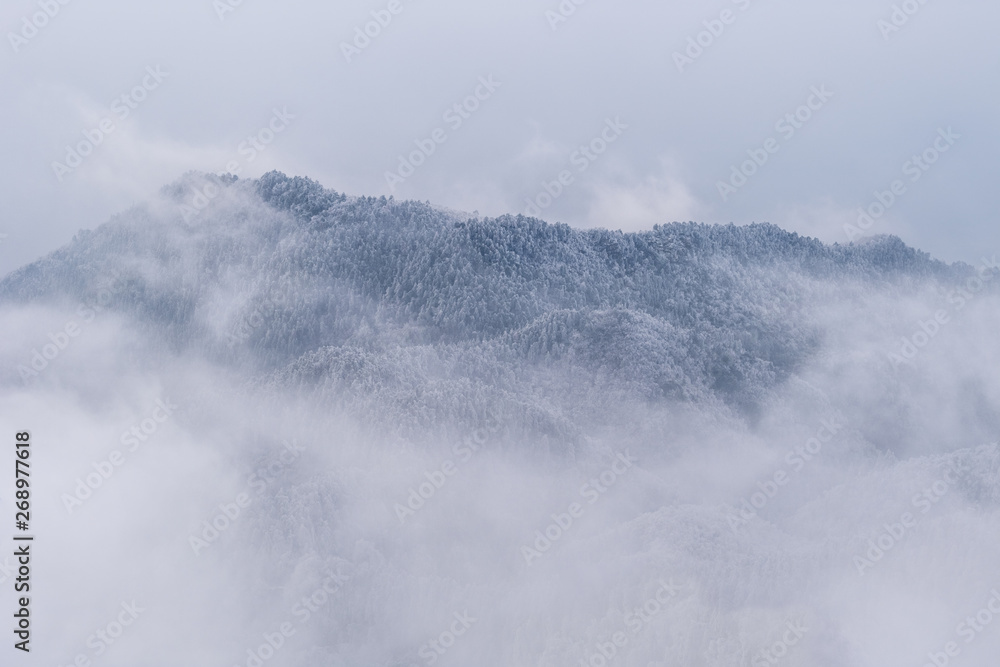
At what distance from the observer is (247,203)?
376 ft

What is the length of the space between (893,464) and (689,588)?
40.7 metres

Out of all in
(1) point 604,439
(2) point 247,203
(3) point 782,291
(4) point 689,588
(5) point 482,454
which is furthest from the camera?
(3) point 782,291

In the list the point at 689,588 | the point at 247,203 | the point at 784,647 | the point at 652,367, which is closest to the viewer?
the point at 784,647

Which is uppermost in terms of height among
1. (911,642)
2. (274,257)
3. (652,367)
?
(652,367)

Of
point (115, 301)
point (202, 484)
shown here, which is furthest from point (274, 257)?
point (202, 484)

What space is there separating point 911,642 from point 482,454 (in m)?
39.5

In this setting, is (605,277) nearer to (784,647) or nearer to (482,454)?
(482,454)

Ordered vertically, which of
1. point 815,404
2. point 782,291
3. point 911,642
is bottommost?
point 911,642

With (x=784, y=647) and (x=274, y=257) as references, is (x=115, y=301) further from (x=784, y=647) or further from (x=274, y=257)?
(x=784, y=647)

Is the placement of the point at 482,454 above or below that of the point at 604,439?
below

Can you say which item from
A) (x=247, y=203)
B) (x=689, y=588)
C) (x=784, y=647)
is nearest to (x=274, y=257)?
(x=247, y=203)

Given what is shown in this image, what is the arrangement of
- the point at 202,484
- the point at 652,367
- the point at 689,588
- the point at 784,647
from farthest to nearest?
1. the point at 652,367
2. the point at 202,484
3. the point at 689,588
4. the point at 784,647

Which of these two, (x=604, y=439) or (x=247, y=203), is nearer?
(x=604, y=439)

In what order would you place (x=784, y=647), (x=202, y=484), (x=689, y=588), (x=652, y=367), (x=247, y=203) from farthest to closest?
(x=247, y=203), (x=652, y=367), (x=202, y=484), (x=689, y=588), (x=784, y=647)
